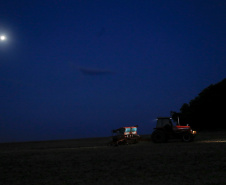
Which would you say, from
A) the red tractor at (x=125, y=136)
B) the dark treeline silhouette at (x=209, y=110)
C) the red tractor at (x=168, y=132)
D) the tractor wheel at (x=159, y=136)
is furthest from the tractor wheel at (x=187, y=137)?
the dark treeline silhouette at (x=209, y=110)

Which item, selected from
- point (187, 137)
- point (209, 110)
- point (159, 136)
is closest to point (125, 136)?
point (159, 136)

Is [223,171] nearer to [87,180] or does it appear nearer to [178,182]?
[178,182]

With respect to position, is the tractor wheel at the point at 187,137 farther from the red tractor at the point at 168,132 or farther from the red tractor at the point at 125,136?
the red tractor at the point at 125,136

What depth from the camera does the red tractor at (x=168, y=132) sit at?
21906mm

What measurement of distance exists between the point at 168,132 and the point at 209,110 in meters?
27.0

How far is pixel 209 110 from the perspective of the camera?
46.5m

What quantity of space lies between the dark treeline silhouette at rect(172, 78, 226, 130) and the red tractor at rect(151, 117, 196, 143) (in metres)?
25.6

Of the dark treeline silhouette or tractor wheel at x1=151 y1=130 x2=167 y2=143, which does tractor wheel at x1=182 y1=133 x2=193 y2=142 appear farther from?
the dark treeline silhouette

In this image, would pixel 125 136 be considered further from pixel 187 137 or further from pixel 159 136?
pixel 187 137

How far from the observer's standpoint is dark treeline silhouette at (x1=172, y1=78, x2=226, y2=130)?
45469mm

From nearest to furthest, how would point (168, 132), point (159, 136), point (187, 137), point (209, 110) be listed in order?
1. point (187, 137)
2. point (159, 136)
3. point (168, 132)
4. point (209, 110)

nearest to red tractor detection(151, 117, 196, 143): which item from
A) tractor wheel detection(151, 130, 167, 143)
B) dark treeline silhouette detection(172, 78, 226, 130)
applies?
tractor wheel detection(151, 130, 167, 143)

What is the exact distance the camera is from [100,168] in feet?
33.2

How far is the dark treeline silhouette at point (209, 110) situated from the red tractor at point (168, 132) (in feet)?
84.0
